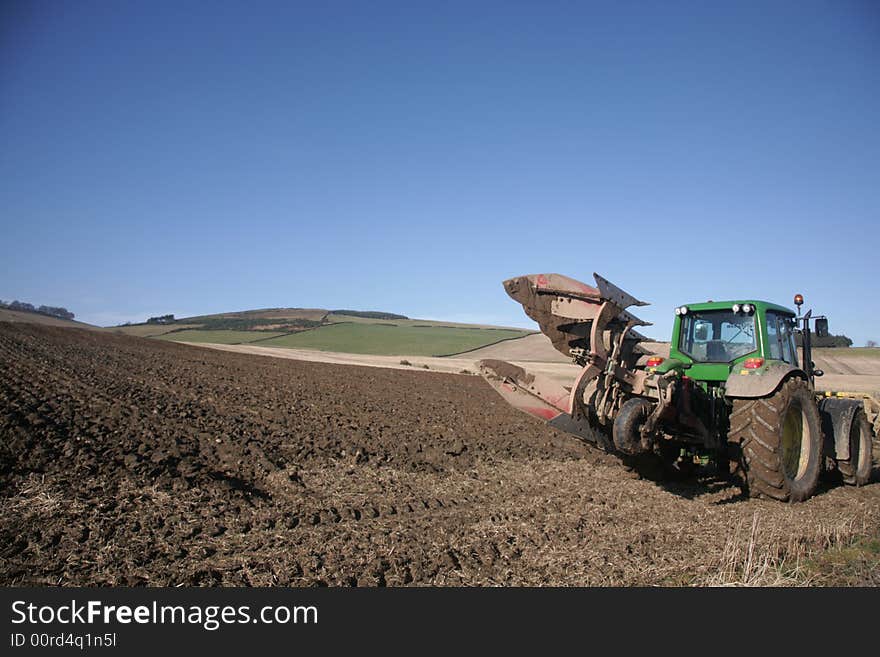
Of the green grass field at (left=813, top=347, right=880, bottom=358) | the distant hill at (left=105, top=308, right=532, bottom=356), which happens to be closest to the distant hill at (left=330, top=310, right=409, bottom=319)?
the distant hill at (left=105, top=308, right=532, bottom=356)

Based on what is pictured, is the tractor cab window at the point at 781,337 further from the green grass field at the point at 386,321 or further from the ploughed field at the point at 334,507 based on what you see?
the green grass field at the point at 386,321

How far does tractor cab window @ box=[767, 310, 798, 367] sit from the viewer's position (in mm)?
7574

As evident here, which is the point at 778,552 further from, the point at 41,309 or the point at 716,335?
the point at 41,309

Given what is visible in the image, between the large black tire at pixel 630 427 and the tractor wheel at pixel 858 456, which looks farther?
the tractor wheel at pixel 858 456

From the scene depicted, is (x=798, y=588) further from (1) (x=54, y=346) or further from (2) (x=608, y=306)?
(1) (x=54, y=346)

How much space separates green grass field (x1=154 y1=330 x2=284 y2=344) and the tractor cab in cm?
5025

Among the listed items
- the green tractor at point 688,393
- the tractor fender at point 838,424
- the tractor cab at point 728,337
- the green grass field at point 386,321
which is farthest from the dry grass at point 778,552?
the green grass field at point 386,321

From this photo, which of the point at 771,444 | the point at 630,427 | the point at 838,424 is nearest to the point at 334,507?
the point at 630,427

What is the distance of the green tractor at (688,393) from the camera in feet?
21.2

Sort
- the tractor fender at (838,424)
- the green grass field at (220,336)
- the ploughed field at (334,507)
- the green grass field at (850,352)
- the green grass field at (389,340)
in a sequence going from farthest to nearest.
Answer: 1. the green grass field at (220,336)
2. the green grass field at (389,340)
3. the green grass field at (850,352)
4. the tractor fender at (838,424)
5. the ploughed field at (334,507)

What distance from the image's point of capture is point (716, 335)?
25.6ft

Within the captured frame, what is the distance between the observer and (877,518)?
20.6ft

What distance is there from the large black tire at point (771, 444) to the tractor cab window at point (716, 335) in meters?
0.76

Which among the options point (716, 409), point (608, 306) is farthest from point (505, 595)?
point (716, 409)
